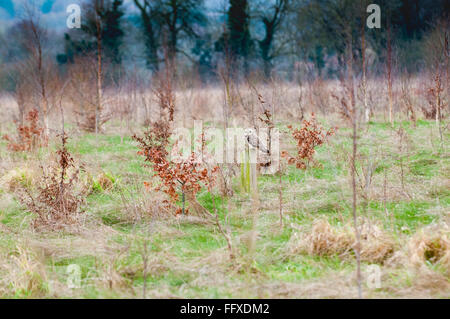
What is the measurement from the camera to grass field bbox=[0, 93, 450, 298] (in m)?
3.40

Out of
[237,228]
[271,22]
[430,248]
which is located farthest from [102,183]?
[271,22]

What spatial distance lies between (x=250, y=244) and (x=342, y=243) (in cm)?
86

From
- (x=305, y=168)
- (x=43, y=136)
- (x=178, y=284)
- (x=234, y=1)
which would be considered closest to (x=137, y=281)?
(x=178, y=284)

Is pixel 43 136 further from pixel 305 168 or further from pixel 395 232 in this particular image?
pixel 395 232

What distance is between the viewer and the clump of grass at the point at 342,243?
12.5ft

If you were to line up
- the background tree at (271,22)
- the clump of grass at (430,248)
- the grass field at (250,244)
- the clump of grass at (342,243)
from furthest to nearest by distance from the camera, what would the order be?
the background tree at (271,22) → the clump of grass at (342,243) → the clump of grass at (430,248) → the grass field at (250,244)

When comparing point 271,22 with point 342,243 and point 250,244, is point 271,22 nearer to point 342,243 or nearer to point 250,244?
point 342,243

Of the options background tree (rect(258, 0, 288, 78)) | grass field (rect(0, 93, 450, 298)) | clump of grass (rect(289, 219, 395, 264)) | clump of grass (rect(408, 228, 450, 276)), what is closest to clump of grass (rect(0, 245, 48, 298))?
grass field (rect(0, 93, 450, 298))

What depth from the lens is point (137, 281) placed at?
3596 millimetres

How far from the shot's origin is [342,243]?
398 cm

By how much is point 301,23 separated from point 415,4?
6133 mm

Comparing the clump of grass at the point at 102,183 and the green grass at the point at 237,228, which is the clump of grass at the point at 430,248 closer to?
the green grass at the point at 237,228

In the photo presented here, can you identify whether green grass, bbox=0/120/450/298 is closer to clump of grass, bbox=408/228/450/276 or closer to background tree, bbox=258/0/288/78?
clump of grass, bbox=408/228/450/276

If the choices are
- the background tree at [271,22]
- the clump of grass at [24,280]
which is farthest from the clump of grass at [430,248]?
Answer: the background tree at [271,22]
